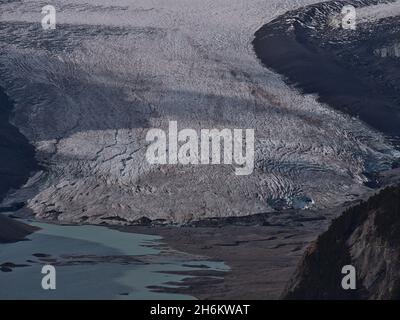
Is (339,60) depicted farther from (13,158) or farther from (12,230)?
(12,230)

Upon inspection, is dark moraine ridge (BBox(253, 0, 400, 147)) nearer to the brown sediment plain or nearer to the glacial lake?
the brown sediment plain

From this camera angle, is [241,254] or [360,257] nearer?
[360,257]

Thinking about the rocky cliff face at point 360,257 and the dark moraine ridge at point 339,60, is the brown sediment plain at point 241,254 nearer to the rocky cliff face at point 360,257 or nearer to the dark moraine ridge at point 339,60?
the rocky cliff face at point 360,257

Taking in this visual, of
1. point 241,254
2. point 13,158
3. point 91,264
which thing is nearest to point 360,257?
point 91,264

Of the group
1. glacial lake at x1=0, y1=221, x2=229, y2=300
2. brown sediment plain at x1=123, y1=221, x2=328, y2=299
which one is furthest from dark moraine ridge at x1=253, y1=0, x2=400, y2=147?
glacial lake at x1=0, y1=221, x2=229, y2=300

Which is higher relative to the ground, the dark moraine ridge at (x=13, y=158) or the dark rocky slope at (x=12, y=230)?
the dark moraine ridge at (x=13, y=158)

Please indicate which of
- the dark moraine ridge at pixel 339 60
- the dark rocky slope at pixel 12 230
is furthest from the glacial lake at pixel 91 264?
the dark moraine ridge at pixel 339 60
